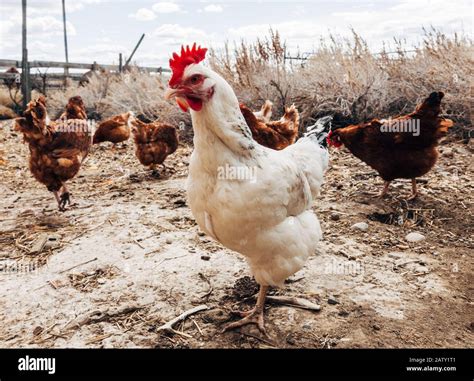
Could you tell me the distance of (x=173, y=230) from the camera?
161 inches

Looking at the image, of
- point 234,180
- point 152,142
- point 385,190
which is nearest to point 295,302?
point 234,180

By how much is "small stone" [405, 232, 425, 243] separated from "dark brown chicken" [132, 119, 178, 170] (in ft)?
12.6

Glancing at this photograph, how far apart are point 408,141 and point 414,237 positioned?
122cm

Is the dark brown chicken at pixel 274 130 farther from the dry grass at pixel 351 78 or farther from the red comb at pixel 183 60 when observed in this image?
the red comb at pixel 183 60

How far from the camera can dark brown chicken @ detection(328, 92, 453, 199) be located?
4387mm

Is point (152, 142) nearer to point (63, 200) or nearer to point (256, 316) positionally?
point (63, 200)

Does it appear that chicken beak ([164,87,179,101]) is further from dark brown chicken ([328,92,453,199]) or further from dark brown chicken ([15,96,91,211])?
dark brown chicken ([328,92,453,199])

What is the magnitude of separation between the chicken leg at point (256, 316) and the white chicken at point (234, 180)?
1.02 feet

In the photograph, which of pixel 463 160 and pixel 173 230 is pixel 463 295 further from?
pixel 463 160

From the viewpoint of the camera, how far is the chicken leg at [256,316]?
8.55 feet

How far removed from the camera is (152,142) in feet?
20.0

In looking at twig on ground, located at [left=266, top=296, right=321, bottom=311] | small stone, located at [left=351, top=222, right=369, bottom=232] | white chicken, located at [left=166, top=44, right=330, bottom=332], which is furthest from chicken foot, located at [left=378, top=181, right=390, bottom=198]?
white chicken, located at [left=166, top=44, right=330, bottom=332]
